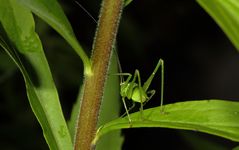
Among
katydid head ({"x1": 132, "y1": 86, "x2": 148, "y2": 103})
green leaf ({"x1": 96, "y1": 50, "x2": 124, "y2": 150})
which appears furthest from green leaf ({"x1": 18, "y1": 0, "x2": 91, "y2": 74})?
katydid head ({"x1": 132, "y1": 86, "x2": 148, "y2": 103})

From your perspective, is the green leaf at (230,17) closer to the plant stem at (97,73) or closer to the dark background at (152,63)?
the plant stem at (97,73)

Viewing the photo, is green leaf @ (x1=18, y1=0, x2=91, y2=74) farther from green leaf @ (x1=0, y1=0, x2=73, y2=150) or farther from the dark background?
the dark background

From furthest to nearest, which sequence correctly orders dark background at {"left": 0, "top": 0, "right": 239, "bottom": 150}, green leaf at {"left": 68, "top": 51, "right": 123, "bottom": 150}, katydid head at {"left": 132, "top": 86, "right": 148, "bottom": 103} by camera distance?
dark background at {"left": 0, "top": 0, "right": 239, "bottom": 150}
katydid head at {"left": 132, "top": 86, "right": 148, "bottom": 103}
green leaf at {"left": 68, "top": 51, "right": 123, "bottom": 150}

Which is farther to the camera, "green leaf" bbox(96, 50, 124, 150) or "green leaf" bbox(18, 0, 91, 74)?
"green leaf" bbox(96, 50, 124, 150)

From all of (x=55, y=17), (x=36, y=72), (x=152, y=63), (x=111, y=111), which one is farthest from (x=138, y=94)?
(x=152, y=63)

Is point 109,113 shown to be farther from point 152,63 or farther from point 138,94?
point 152,63

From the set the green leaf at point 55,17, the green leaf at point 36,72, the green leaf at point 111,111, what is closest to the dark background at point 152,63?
the green leaf at point 111,111

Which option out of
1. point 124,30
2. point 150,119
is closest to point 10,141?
point 124,30
